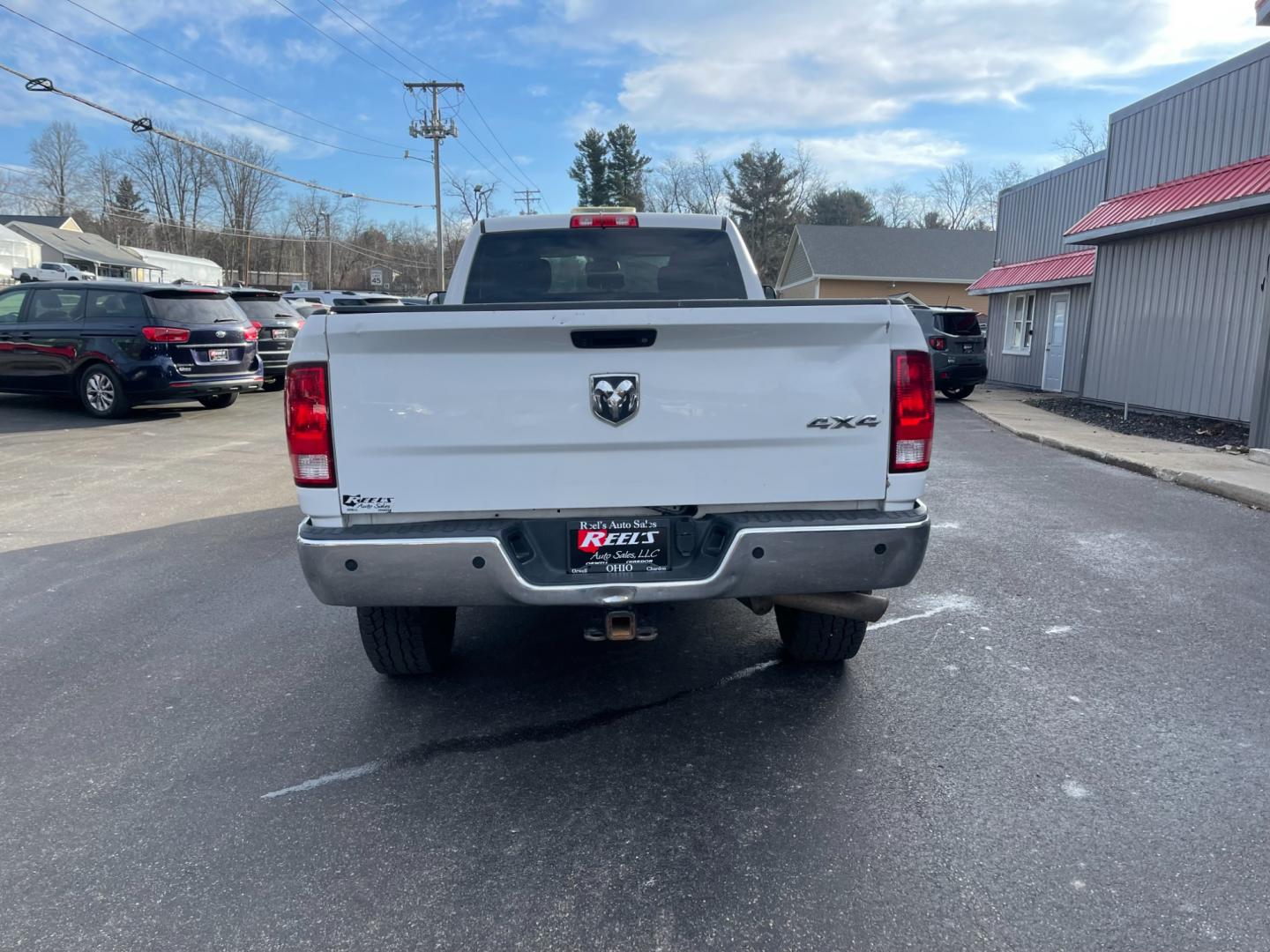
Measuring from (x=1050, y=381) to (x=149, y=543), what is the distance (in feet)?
60.8

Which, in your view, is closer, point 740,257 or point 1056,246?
point 740,257

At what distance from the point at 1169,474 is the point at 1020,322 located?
13639 mm

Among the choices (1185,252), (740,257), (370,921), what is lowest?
(370,921)

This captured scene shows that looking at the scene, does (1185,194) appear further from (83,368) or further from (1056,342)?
(83,368)

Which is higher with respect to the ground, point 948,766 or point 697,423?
point 697,423

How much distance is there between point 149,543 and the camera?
6.41 m

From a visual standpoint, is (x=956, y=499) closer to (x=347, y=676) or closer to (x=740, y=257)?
(x=740, y=257)

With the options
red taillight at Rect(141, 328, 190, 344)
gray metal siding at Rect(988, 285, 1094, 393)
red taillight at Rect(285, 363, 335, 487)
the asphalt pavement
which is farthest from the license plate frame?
gray metal siding at Rect(988, 285, 1094, 393)

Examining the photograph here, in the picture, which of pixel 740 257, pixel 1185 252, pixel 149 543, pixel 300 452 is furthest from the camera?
pixel 1185 252

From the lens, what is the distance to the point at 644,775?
10.3 feet

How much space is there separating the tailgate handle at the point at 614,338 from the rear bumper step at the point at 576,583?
725mm

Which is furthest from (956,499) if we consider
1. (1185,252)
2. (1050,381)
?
(1050,381)

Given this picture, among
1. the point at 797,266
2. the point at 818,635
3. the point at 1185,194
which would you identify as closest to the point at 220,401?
the point at 818,635

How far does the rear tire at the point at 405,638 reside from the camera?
362 cm
